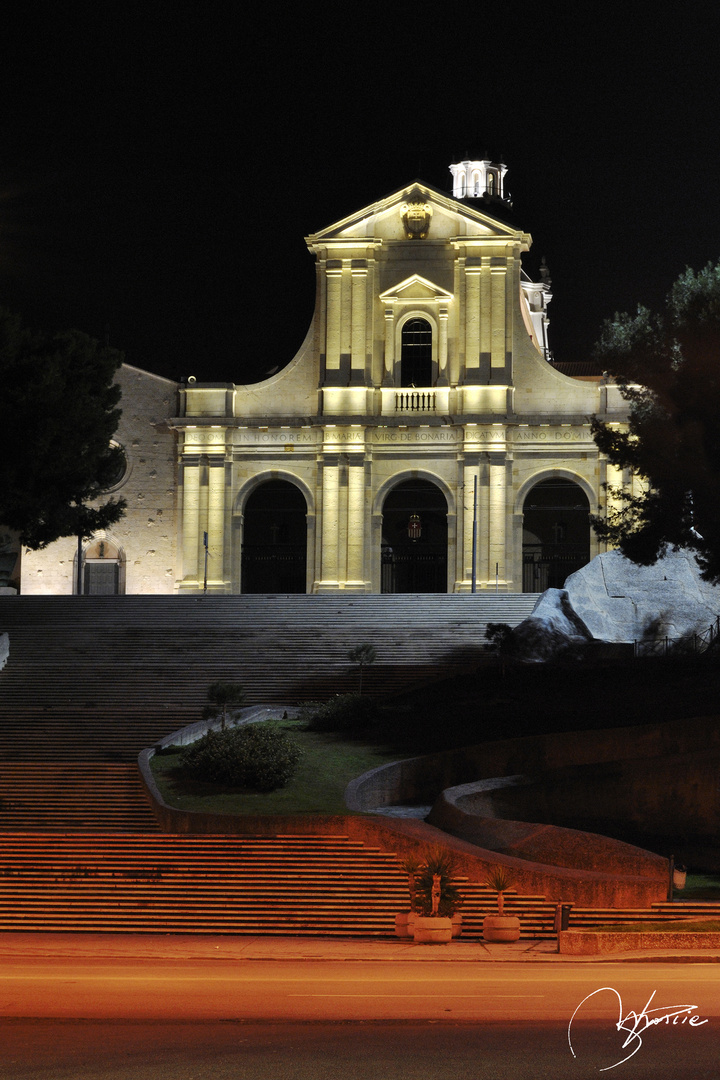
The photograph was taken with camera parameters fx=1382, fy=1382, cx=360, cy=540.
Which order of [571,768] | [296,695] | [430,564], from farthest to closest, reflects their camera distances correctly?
1. [430,564]
2. [296,695]
3. [571,768]

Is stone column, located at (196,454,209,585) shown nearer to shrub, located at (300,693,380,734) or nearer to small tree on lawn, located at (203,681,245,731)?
small tree on lawn, located at (203,681,245,731)

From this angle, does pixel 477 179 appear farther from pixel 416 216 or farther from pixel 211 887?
pixel 211 887

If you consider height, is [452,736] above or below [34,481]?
below

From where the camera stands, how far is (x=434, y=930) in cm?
1509

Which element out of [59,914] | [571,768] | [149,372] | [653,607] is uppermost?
[149,372]

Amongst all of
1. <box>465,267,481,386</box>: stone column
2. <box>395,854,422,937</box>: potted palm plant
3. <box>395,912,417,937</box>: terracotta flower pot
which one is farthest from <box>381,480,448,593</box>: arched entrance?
<box>395,912,417,937</box>: terracotta flower pot

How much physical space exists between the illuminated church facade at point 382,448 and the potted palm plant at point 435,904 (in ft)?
91.5

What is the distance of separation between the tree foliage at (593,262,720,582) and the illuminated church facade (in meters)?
15.2

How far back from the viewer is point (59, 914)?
53.9ft

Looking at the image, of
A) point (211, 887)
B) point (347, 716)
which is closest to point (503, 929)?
point (211, 887)

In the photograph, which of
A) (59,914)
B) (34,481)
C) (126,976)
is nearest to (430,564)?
(34,481)

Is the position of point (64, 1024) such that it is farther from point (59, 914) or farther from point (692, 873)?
point (692, 873)

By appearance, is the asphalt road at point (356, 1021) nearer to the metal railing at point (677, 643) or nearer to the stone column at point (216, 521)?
the metal railing at point (677, 643)

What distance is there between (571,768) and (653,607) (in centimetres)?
1324
